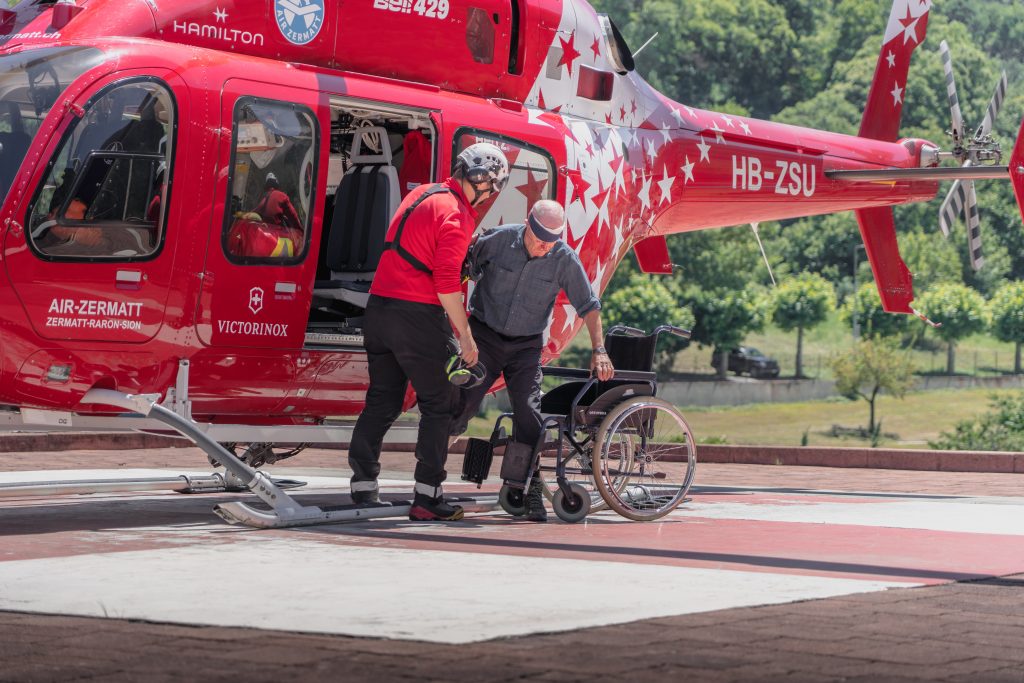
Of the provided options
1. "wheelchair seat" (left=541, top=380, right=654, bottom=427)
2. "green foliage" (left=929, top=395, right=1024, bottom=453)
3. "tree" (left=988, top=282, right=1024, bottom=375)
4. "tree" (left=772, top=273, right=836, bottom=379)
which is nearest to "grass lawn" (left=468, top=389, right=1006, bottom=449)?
"tree" (left=772, top=273, right=836, bottom=379)

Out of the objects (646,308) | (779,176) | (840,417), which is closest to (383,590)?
(779,176)

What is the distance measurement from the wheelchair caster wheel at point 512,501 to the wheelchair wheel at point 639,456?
52 cm

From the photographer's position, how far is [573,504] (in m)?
8.88

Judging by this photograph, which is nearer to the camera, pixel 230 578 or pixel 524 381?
pixel 230 578

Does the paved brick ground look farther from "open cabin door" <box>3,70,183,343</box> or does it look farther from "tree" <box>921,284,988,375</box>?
"tree" <box>921,284,988,375</box>

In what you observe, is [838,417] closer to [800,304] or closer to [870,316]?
[800,304]

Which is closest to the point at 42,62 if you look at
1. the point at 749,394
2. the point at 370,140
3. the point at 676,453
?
the point at 370,140

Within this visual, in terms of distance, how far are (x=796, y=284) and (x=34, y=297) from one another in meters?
82.9

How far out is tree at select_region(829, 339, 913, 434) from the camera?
7200 centimetres

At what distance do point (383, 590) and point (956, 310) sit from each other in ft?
288

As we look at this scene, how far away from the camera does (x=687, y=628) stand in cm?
505

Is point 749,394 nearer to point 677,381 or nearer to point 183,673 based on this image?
point 677,381

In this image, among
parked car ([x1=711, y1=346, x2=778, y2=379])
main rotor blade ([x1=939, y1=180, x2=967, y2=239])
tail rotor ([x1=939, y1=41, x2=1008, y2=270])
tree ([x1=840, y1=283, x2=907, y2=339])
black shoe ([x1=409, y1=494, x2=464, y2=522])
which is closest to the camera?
black shoe ([x1=409, y1=494, x2=464, y2=522])

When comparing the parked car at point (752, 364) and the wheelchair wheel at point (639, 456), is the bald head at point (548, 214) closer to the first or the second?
the wheelchair wheel at point (639, 456)
